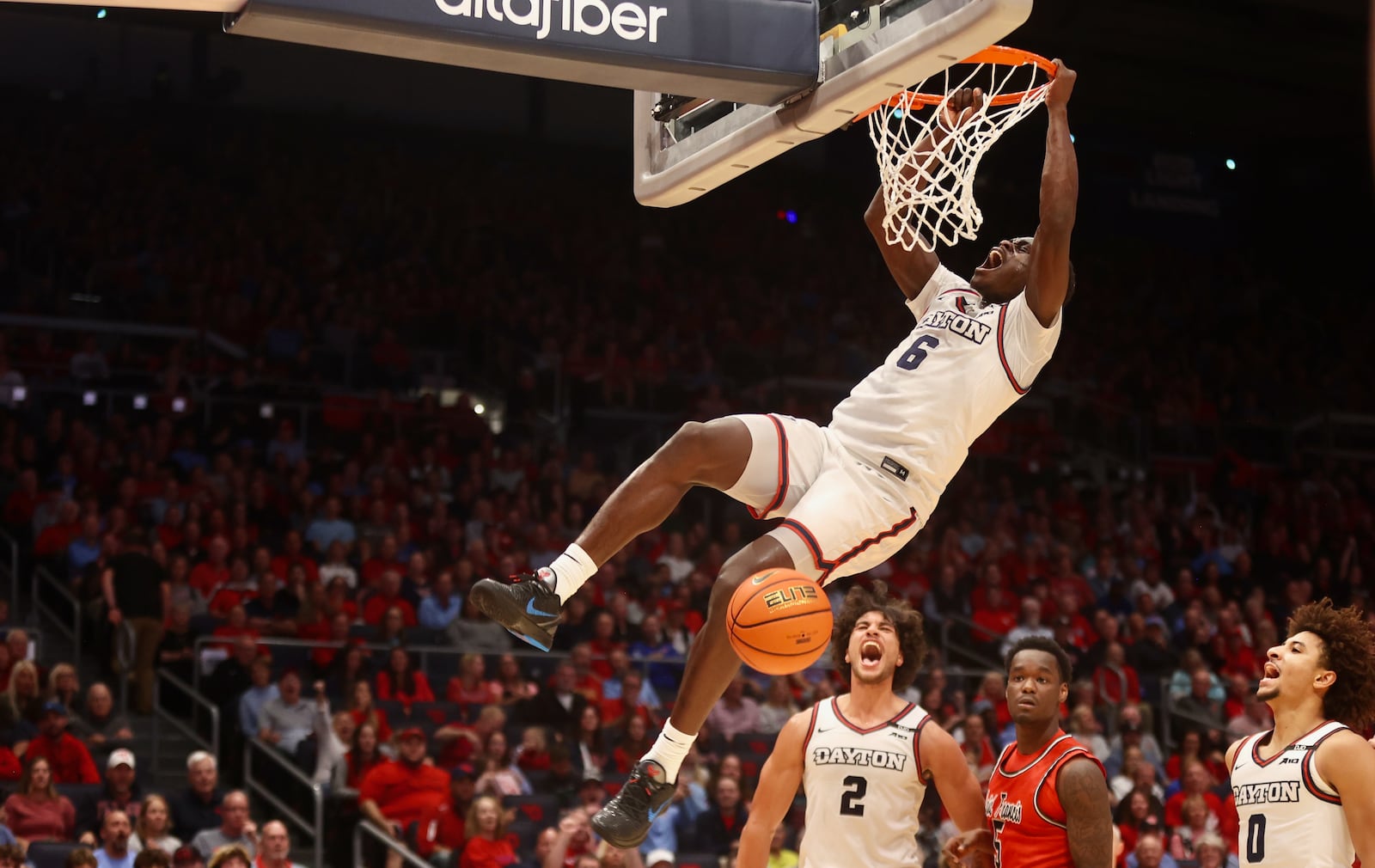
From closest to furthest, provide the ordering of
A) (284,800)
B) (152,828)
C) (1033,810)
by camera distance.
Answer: (1033,810) → (152,828) → (284,800)

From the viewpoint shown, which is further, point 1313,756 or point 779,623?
point 1313,756

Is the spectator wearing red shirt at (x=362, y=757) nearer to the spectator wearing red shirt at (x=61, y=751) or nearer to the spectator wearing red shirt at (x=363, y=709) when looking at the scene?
the spectator wearing red shirt at (x=363, y=709)

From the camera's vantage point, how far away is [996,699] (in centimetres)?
1178

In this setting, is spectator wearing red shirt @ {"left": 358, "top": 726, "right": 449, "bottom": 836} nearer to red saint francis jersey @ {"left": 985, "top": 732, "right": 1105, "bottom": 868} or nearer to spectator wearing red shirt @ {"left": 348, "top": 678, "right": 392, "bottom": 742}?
spectator wearing red shirt @ {"left": 348, "top": 678, "right": 392, "bottom": 742}

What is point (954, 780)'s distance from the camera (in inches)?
221

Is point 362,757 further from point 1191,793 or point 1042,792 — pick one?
point 1191,793

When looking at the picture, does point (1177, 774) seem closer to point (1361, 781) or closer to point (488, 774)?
point (488, 774)

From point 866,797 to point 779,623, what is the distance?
135 cm

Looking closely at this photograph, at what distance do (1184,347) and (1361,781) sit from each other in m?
15.8

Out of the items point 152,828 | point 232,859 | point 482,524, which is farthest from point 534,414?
point 232,859

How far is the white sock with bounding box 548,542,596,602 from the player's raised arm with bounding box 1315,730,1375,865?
7.87 feet

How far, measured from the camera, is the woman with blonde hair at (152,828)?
861cm

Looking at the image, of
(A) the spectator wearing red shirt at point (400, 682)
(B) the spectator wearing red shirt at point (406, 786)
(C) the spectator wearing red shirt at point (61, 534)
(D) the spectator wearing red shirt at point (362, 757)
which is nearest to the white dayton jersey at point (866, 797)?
(B) the spectator wearing red shirt at point (406, 786)

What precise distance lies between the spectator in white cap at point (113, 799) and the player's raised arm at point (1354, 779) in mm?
6473
